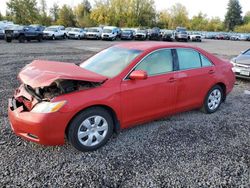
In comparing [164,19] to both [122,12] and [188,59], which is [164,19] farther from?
[188,59]

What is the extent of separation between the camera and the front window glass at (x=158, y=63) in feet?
14.0

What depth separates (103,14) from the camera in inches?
2694

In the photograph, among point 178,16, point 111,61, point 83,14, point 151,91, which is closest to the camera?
point 151,91

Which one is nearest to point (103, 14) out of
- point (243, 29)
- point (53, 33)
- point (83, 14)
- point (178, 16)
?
point (83, 14)

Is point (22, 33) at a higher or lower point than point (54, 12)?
lower

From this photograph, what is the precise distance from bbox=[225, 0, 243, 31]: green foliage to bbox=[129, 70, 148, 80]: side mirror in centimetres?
10043

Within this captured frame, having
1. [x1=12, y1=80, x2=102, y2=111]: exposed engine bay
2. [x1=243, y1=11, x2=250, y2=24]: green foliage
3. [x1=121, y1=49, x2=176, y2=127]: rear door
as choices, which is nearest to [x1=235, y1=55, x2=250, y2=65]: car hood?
[x1=121, y1=49, x2=176, y2=127]: rear door

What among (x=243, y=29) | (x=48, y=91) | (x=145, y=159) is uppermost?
(x=243, y=29)

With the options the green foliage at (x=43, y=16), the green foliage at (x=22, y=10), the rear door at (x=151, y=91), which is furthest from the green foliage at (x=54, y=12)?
the rear door at (x=151, y=91)

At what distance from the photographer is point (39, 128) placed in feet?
11.1

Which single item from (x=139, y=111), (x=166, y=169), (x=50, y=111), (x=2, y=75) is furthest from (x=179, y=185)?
(x=2, y=75)

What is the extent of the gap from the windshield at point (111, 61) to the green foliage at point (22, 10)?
57350mm

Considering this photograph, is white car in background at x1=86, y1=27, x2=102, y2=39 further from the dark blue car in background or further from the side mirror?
the side mirror

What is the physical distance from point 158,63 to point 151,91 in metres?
0.55
